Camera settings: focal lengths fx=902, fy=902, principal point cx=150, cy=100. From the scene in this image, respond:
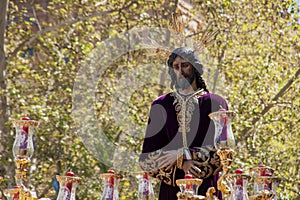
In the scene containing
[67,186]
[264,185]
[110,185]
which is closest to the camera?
[264,185]

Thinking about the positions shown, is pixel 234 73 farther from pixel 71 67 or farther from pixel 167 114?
pixel 167 114

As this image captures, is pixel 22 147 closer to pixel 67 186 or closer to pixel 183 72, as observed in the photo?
pixel 67 186

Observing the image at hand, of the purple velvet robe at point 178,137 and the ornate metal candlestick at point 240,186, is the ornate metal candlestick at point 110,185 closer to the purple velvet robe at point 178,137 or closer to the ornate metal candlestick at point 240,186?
the purple velvet robe at point 178,137

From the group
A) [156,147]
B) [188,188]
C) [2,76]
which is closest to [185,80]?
[156,147]

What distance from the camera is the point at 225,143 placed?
561cm

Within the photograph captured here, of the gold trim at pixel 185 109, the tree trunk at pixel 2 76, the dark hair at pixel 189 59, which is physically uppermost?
the tree trunk at pixel 2 76

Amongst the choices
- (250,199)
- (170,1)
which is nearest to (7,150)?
(170,1)

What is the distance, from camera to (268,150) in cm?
1420

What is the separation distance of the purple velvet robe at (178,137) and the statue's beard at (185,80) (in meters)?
0.09

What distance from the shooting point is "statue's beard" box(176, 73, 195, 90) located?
271 inches

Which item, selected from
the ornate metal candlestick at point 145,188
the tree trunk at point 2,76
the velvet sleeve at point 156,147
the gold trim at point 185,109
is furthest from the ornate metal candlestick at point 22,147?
the tree trunk at point 2,76

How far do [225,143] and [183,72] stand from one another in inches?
53.7

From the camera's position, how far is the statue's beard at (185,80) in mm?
6883

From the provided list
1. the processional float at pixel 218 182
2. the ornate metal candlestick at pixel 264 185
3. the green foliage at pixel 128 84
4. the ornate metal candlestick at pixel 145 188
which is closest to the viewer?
the processional float at pixel 218 182
